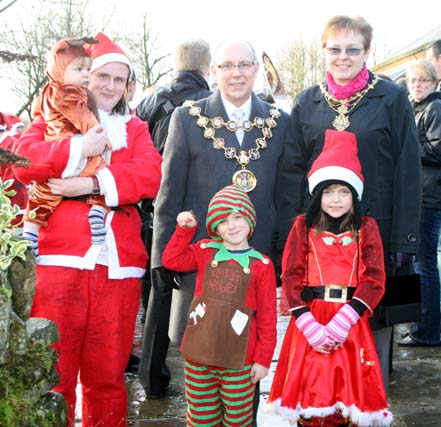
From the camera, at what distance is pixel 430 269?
5.80 meters

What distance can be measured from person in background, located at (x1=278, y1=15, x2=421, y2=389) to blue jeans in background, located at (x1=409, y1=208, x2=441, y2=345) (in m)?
1.98

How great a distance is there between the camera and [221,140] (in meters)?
3.82

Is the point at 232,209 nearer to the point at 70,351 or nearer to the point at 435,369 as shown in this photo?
the point at 70,351

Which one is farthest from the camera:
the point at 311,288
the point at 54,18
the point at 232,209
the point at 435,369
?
the point at 54,18

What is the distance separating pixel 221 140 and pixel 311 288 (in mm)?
927

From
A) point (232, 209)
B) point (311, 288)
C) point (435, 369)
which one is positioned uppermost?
point (232, 209)

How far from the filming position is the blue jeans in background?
18.8 ft

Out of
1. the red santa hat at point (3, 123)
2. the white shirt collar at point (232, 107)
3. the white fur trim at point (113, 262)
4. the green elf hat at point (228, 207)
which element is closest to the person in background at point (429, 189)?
the white shirt collar at point (232, 107)

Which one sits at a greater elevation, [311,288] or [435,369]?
[311,288]

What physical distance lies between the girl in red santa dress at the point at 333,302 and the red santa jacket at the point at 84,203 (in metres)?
0.82

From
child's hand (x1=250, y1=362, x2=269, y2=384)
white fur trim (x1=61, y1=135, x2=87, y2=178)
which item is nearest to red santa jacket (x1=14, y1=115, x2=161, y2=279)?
white fur trim (x1=61, y1=135, x2=87, y2=178)

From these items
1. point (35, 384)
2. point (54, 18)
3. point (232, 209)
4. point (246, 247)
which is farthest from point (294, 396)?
point (54, 18)

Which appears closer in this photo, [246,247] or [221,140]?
[246,247]

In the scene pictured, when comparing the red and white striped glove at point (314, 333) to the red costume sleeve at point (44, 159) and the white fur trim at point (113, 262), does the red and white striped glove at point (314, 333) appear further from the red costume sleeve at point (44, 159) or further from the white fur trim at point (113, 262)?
the red costume sleeve at point (44, 159)
